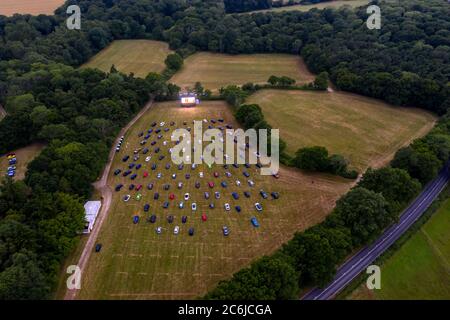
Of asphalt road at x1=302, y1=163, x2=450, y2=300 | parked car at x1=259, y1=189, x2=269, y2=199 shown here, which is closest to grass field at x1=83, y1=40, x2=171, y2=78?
parked car at x1=259, y1=189, x2=269, y2=199

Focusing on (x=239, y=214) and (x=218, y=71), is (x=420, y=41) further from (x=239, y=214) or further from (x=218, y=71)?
(x=239, y=214)

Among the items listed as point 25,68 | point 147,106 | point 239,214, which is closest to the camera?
point 239,214

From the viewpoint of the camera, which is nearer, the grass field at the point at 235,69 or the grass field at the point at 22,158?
the grass field at the point at 22,158

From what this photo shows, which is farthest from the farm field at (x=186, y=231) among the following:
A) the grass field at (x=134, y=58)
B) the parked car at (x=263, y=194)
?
the grass field at (x=134, y=58)

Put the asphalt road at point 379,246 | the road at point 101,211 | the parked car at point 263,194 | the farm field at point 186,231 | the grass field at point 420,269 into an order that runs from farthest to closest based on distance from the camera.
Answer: the parked car at point 263,194, the road at point 101,211, the farm field at point 186,231, the asphalt road at point 379,246, the grass field at point 420,269

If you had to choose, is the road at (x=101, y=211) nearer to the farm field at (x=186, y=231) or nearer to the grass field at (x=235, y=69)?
the farm field at (x=186, y=231)
